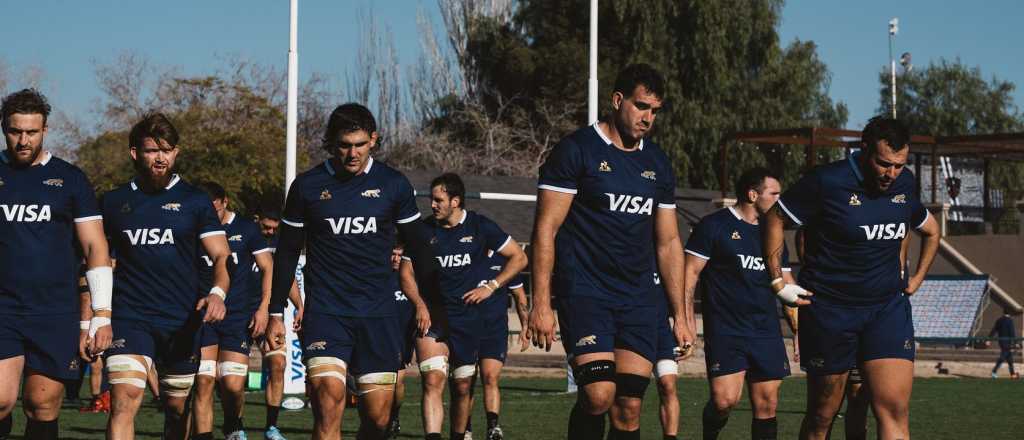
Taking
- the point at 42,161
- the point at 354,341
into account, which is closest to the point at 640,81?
the point at 354,341

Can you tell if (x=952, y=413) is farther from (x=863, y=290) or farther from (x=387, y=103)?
(x=387, y=103)

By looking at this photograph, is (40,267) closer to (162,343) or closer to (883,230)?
(162,343)

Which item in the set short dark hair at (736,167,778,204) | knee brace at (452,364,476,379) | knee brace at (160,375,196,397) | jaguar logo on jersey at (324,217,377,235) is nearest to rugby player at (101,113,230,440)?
knee brace at (160,375,196,397)

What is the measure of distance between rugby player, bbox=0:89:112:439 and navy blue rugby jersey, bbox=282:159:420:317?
1221 mm

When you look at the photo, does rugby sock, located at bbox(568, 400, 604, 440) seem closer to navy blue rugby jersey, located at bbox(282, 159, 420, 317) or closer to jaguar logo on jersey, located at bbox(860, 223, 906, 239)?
navy blue rugby jersey, located at bbox(282, 159, 420, 317)

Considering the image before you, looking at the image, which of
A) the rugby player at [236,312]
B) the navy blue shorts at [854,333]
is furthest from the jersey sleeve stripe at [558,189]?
the rugby player at [236,312]

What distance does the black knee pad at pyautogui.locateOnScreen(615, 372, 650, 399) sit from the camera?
330 inches

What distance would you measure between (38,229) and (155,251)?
1309 mm

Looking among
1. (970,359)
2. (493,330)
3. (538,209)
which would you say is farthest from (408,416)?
(970,359)

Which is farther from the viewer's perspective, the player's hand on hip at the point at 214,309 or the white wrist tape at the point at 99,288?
the player's hand on hip at the point at 214,309

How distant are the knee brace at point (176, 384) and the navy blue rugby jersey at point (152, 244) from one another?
0.51 metres

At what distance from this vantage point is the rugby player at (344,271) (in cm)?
890

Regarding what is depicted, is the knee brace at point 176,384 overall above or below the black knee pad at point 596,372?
below

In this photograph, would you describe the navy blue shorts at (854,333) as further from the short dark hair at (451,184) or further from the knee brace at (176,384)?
the short dark hair at (451,184)
